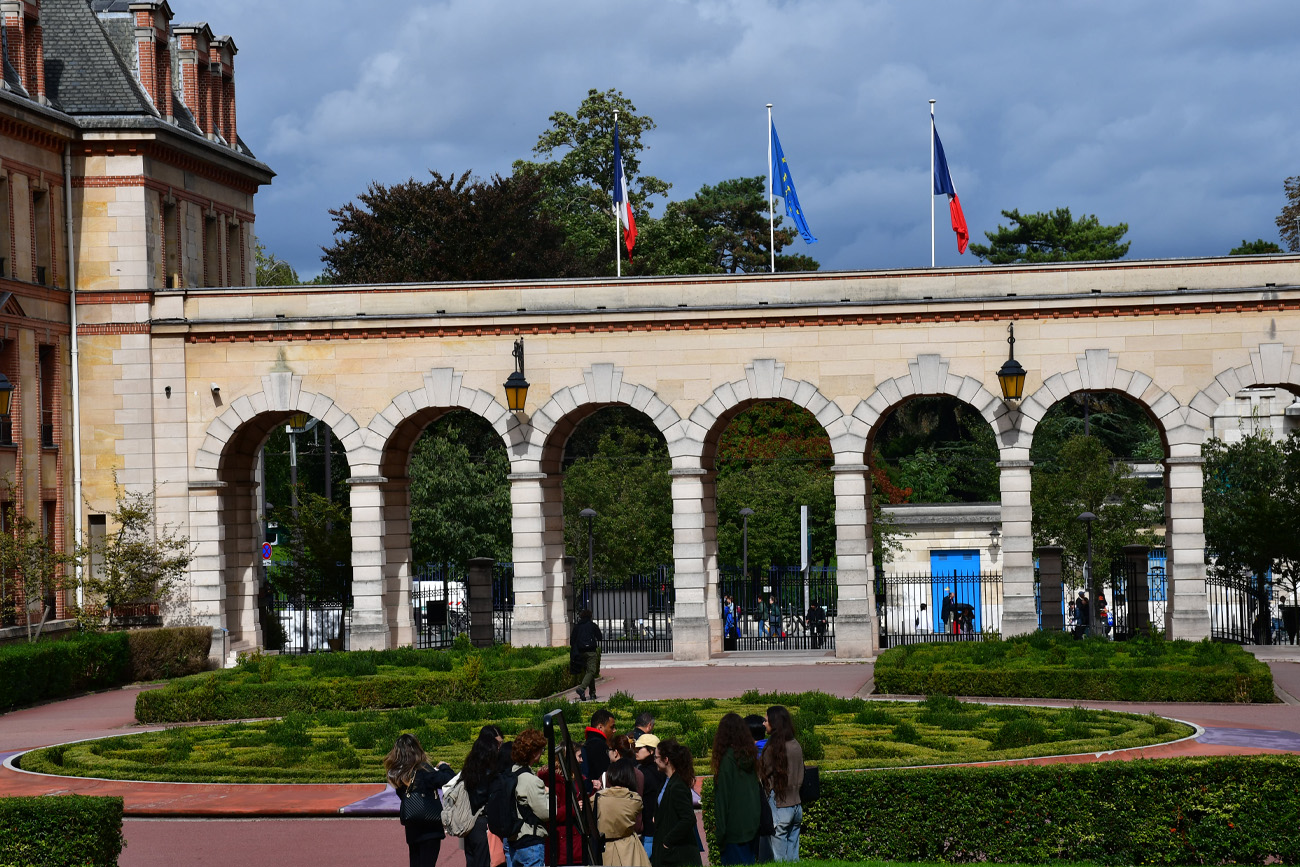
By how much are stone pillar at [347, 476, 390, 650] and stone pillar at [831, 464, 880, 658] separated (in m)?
9.66

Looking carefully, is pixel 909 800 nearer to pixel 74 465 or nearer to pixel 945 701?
pixel 945 701

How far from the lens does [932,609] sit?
4225 cm

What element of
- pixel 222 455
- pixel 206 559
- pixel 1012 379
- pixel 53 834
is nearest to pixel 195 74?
pixel 222 455

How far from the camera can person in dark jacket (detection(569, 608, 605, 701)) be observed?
2758 cm

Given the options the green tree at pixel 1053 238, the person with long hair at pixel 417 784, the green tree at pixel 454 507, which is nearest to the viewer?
the person with long hair at pixel 417 784

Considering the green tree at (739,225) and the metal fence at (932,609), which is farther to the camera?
the green tree at (739,225)

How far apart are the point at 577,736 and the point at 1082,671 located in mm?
9319

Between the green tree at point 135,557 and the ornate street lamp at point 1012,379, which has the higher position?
the ornate street lamp at point 1012,379

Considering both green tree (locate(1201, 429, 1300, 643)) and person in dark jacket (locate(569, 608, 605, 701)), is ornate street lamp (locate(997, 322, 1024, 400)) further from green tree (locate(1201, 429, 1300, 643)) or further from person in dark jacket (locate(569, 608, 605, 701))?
person in dark jacket (locate(569, 608, 605, 701))

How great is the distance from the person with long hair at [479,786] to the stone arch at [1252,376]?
2406 centimetres

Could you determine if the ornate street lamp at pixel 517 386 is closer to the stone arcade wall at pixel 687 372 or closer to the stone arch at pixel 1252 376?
the stone arcade wall at pixel 687 372

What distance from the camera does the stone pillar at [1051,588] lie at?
35.0 m

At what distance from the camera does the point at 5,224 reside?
111 ft

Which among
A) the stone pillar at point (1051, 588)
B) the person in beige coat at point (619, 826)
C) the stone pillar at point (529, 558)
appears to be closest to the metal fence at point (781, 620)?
the stone pillar at point (529, 558)
